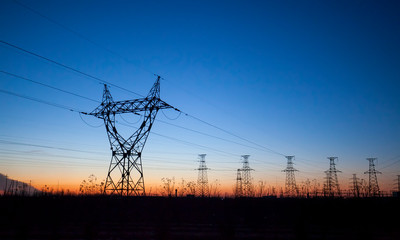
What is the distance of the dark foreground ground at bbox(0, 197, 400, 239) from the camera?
35.3ft

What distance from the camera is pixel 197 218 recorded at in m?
15.7

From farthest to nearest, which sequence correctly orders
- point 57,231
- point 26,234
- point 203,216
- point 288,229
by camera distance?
point 203,216, point 288,229, point 57,231, point 26,234

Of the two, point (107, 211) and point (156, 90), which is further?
point (156, 90)

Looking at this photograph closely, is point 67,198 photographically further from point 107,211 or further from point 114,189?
point 114,189

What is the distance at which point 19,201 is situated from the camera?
1583cm

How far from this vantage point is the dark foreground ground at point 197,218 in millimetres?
10758

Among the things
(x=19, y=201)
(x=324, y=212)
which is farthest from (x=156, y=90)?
(x=324, y=212)

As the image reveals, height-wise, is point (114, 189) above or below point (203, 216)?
above

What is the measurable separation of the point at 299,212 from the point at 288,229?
482cm

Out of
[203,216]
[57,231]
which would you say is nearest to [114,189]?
[203,216]

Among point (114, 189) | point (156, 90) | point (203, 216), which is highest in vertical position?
point (156, 90)

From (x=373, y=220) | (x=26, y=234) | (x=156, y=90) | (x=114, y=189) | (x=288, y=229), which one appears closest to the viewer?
(x=26, y=234)

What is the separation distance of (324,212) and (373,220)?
276 centimetres

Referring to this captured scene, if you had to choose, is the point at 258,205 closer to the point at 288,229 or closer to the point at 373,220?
the point at 288,229
